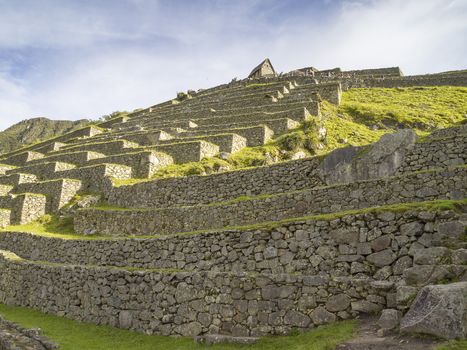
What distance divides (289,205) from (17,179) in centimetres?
2455

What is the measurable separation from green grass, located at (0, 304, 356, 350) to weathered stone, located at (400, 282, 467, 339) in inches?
44.6

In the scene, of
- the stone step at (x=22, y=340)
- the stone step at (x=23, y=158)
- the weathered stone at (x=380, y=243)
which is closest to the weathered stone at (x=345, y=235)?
the weathered stone at (x=380, y=243)

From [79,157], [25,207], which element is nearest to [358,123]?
[79,157]

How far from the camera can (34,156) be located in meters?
39.0

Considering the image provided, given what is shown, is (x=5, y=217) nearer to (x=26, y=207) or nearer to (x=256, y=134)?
→ (x=26, y=207)

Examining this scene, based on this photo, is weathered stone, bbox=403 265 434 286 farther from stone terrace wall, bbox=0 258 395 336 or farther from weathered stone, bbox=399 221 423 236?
weathered stone, bbox=399 221 423 236

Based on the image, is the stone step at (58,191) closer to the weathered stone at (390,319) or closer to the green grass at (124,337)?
the green grass at (124,337)

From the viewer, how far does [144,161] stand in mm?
26547

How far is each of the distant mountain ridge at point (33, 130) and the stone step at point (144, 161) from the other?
74.9 metres

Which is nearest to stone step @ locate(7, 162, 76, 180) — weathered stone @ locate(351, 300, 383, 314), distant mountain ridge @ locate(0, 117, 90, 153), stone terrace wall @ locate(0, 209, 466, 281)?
stone terrace wall @ locate(0, 209, 466, 281)

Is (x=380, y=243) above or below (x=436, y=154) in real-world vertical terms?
below

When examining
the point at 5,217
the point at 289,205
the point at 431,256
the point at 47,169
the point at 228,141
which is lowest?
the point at 431,256

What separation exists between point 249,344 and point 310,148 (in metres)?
18.2

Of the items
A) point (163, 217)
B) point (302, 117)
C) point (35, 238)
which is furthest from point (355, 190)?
point (302, 117)
